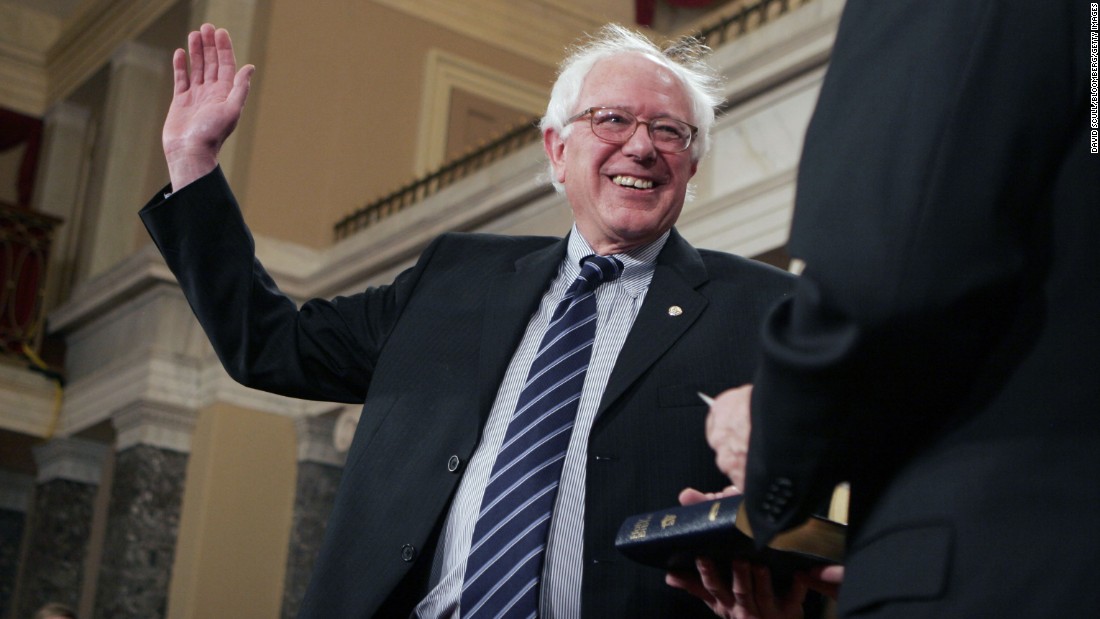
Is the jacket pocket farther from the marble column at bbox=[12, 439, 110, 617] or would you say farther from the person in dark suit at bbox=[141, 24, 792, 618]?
the marble column at bbox=[12, 439, 110, 617]

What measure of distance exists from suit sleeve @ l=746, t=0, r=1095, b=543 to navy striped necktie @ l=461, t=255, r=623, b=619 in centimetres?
80

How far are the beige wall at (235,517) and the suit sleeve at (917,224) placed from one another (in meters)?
7.92

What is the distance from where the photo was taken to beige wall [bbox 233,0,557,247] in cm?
935

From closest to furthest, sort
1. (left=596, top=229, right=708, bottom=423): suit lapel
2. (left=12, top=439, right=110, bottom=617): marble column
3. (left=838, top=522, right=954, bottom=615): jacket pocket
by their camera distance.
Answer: (left=838, top=522, right=954, bottom=615): jacket pocket → (left=596, top=229, right=708, bottom=423): suit lapel → (left=12, top=439, right=110, bottom=617): marble column

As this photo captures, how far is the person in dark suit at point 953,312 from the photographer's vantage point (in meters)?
1.22

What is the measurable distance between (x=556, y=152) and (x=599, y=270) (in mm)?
418

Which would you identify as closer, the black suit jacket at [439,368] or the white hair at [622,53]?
the black suit jacket at [439,368]

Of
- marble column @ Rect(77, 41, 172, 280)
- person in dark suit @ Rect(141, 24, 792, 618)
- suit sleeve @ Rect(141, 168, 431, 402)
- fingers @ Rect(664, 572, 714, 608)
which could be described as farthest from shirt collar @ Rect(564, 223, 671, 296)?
marble column @ Rect(77, 41, 172, 280)

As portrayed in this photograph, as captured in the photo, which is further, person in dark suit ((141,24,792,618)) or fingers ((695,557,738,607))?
person in dark suit ((141,24,792,618))

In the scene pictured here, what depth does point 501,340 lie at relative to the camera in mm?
2299

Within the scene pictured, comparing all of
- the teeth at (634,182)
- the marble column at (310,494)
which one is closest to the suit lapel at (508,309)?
the teeth at (634,182)

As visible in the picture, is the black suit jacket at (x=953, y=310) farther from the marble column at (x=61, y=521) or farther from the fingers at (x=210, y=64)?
the marble column at (x=61, y=521)

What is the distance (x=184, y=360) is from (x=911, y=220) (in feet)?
27.8

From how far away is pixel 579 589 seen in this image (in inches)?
82.0
